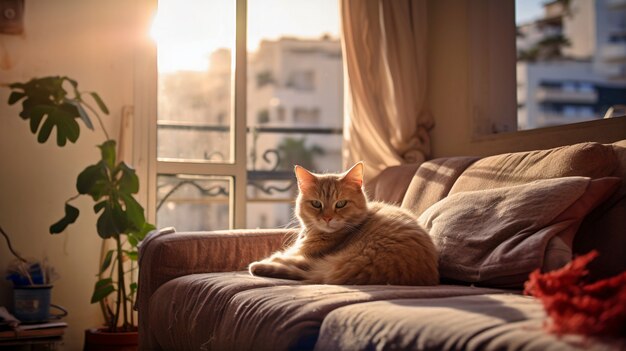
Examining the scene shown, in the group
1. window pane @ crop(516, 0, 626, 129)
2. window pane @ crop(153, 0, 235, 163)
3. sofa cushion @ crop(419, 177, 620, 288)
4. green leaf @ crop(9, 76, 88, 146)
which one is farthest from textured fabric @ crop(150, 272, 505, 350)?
window pane @ crop(516, 0, 626, 129)

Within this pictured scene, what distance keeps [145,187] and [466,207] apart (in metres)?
2.04

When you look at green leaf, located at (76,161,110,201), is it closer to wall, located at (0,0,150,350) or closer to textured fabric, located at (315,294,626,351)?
wall, located at (0,0,150,350)

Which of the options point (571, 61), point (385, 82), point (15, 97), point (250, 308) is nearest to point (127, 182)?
point (15, 97)

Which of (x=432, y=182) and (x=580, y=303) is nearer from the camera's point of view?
(x=580, y=303)

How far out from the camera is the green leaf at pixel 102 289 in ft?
10.8

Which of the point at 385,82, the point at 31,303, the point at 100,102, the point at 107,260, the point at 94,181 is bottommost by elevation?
the point at 31,303

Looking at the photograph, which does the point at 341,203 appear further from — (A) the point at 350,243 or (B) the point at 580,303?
(B) the point at 580,303

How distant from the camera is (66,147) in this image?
11.9 ft

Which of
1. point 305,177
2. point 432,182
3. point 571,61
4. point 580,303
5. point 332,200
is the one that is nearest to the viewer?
point 580,303

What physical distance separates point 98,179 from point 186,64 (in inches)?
39.5

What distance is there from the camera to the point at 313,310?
1599mm

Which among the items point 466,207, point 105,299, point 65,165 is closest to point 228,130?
point 65,165

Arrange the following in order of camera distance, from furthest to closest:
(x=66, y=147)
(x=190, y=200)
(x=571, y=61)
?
(x=571, y=61)
(x=190, y=200)
(x=66, y=147)

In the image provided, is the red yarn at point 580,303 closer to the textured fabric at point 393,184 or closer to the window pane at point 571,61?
the textured fabric at point 393,184
